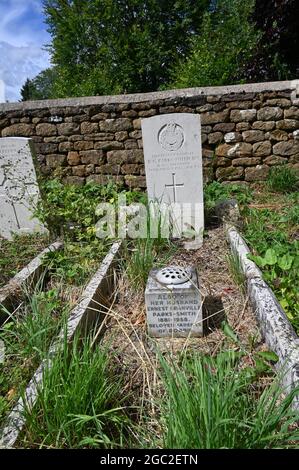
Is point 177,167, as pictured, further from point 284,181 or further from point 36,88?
point 36,88

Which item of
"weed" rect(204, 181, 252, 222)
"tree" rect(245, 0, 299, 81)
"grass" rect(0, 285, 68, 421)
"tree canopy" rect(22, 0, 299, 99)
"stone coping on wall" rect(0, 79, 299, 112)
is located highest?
"tree canopy" rect(22, 0, 299, 99)

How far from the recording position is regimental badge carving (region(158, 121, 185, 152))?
11.4 feet

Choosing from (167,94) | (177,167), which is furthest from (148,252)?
(167,94)

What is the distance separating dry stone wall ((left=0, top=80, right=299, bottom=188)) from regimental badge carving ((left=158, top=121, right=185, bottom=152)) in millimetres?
1637

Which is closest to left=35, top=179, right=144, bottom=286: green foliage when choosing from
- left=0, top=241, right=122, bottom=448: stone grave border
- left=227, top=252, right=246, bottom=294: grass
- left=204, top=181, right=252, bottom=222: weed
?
left=0, top=241, right=122, bottom=448: stone grave border

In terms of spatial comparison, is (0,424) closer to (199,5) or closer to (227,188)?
(227,188)

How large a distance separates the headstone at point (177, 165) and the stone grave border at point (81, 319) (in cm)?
84

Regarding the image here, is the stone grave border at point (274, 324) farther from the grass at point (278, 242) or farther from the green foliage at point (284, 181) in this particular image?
the green foliage at point (284, 181)

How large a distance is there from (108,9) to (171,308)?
1960 centimetres

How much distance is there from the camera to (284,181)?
4676 millimetres

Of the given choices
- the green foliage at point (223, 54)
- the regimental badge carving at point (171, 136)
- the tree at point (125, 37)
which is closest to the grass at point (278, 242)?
the regimental badge carving at point (171, 136)

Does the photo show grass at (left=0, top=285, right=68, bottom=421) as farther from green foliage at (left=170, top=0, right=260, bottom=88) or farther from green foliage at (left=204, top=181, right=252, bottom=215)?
green foliage at (left=170, top=0, right=260, bottom=88)

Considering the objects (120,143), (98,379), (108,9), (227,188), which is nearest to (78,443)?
(98,379)

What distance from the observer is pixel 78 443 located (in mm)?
1424
